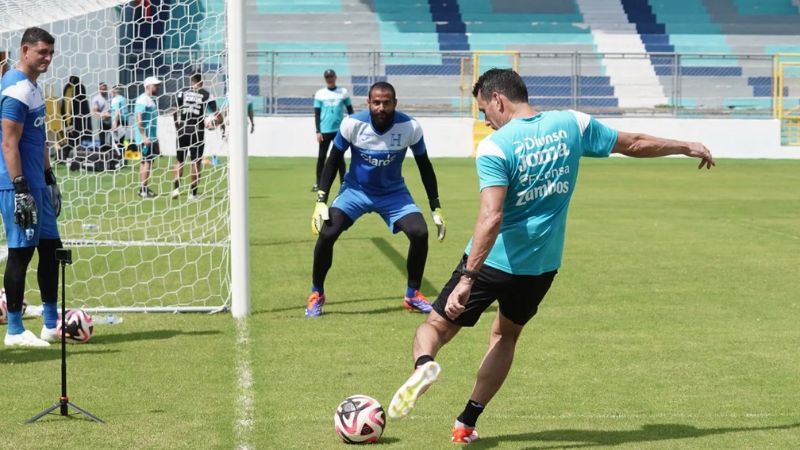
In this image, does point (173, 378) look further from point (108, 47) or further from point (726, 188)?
point (726, 188)

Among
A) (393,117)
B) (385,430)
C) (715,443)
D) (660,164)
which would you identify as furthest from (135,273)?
(660,164)

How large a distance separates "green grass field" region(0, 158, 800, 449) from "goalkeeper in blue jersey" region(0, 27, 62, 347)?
1.46 ft

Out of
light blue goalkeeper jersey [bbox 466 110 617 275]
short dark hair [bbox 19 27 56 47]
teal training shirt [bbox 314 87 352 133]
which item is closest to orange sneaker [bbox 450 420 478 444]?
light blue goalkeeper jersey [bbox 466 110 617 275]

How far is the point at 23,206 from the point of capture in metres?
7.79

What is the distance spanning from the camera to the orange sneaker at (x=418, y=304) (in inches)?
386

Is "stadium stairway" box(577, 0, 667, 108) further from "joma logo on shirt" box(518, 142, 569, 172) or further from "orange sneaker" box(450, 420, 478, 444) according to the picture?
"orange sneaker" box(450, 420, 478, 444)

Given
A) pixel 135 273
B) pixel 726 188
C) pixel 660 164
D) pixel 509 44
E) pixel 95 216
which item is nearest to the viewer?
pixel 135 273

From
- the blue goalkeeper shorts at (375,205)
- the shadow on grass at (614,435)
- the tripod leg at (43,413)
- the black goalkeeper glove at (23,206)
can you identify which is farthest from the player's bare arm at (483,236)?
the blue goalkeeper shorts at (375,205)

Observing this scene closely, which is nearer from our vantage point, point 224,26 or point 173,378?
point 173,378

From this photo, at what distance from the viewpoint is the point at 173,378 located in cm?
740

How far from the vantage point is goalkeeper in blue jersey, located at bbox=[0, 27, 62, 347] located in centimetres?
788

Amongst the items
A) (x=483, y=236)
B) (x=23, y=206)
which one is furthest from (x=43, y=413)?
(x=483, y=236)

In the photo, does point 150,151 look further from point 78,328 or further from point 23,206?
point 23,206

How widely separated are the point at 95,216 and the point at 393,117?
748cm
